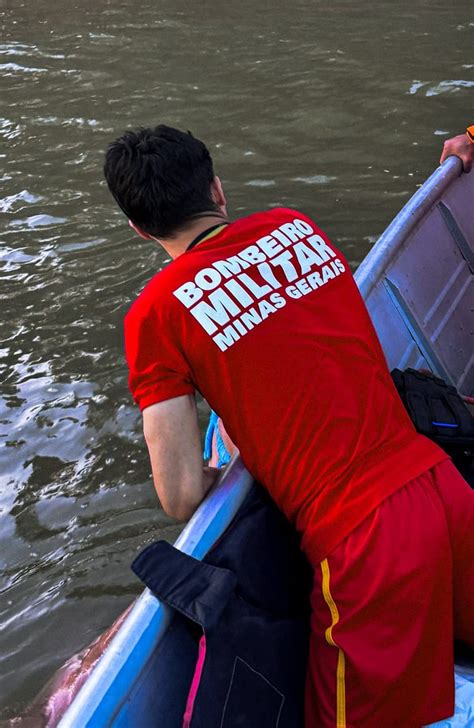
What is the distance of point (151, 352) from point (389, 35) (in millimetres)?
9565

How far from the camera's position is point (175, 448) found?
7.08 feet

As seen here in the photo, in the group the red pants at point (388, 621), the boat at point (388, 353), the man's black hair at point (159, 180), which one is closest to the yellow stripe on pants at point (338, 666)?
the red pants at point (388, 621)

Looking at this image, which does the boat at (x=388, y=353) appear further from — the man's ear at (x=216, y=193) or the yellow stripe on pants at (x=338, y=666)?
the man's ear at (x=216, y=193)

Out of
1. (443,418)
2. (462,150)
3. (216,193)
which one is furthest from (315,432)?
(462,150)

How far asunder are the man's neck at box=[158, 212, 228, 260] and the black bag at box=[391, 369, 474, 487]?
0.92 metres

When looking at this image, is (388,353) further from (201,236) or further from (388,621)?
(388,621)

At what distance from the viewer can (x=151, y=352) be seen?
213 cm

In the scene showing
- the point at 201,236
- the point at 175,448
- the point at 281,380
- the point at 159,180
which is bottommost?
the point at 175,448

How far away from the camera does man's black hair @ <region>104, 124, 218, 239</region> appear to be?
7.23 feet

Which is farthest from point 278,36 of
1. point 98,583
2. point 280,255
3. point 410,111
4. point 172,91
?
point 280,255

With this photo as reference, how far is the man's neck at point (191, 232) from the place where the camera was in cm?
226

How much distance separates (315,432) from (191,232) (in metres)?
0.62

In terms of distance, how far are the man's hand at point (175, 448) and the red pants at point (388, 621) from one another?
1.36ft

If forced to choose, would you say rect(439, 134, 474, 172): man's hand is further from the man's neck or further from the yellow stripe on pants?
the yellow stripe on pants
